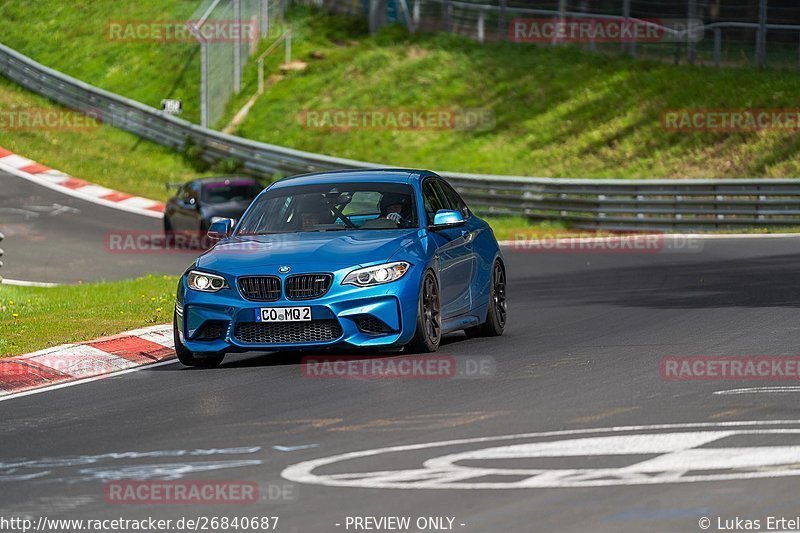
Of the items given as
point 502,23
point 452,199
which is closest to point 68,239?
point 452,199

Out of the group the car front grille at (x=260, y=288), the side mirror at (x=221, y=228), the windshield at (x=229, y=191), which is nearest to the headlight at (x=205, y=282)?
the car front grille at (x=260, y=288)

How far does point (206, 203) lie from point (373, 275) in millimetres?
18197

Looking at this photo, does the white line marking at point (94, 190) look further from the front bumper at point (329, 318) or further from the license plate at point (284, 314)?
the license plate at point (284, 314)

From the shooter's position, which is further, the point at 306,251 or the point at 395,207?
the point at 395,207

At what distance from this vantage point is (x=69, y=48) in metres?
53.7

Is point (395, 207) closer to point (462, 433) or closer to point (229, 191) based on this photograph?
point (462, 433)

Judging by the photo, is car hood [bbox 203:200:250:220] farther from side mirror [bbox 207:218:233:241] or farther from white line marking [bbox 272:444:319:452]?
white line marking [bbox 272:444:319:452]

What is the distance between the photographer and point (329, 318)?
1160 cm

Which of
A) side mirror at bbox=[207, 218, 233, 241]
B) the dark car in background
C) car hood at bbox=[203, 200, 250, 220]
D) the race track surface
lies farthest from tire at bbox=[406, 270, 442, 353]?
car hood at bbox=[203, 200, 250, 220]

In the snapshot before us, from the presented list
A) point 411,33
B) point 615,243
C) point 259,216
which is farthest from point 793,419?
point 411,33

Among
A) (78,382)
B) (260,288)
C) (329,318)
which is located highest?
(260,288)

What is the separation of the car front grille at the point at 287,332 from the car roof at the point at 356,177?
198cm

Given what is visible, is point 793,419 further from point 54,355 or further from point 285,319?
point 54,355

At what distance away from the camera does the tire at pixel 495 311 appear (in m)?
13.9
